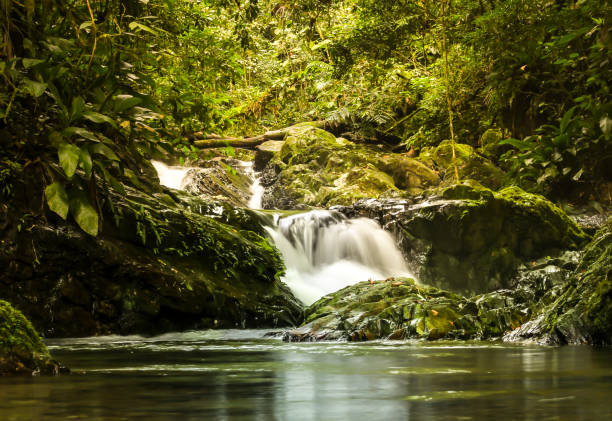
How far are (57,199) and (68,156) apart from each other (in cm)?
20

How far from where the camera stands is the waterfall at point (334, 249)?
1266cm

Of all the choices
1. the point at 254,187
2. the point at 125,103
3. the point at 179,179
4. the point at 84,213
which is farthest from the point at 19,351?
the point at 254,187

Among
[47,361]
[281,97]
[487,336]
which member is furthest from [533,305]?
[281,97]

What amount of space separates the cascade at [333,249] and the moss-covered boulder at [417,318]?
4.63 meters

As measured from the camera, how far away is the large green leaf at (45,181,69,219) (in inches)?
114

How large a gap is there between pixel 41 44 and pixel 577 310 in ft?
14.8

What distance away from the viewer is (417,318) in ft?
22.3

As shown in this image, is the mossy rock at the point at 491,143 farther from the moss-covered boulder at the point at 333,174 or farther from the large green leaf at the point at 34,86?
the large green leaf at the point at 34,86

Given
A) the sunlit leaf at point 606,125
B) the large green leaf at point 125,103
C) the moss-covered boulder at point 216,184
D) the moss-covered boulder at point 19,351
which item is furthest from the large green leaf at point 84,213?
the moss-covered boulder at point 216,184

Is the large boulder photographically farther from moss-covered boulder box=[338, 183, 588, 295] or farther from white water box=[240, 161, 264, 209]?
white water box=[240, 161, 264, 209]

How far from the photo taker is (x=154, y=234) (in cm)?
861

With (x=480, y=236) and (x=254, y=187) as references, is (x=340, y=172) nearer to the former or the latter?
(x=254, y=187)

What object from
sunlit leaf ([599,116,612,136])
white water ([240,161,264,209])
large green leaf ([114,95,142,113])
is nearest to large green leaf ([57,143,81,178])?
large green leaf ([114,95,142,113])

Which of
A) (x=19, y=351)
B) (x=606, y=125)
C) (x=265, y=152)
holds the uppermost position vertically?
(x=265, y=152)
